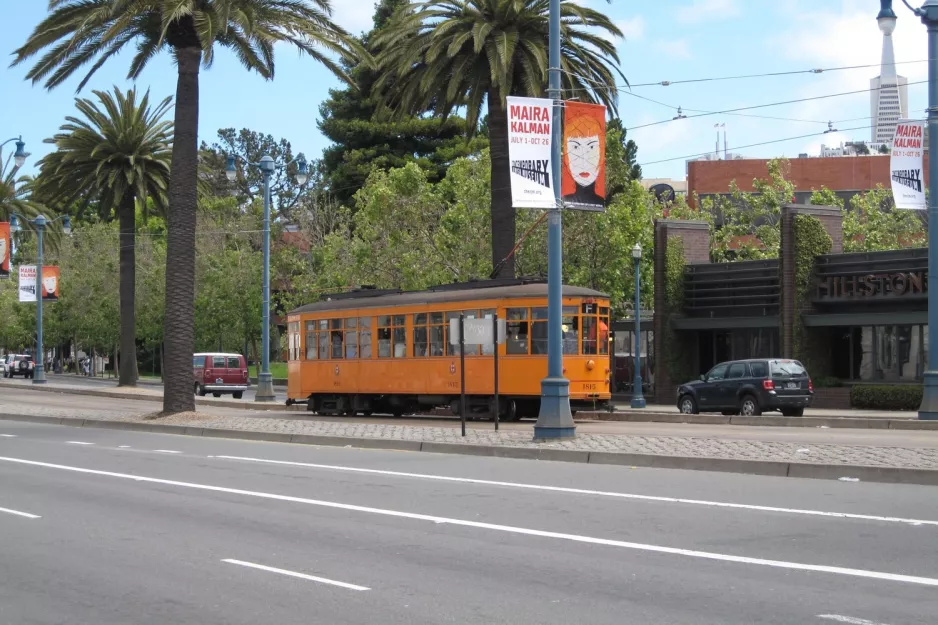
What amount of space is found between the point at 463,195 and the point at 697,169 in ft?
137

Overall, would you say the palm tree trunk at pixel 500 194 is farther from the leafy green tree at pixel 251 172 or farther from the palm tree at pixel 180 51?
the leafy green tree at pixel 251 172

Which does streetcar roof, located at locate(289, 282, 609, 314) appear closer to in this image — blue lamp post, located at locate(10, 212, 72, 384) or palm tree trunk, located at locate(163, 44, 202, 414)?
palm tree trunk, located at locate(163, 44, 202, 414)

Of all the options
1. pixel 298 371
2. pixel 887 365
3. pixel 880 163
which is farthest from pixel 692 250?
pixel 880 163

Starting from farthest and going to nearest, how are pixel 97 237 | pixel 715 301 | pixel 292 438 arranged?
pixel 97 237, pixel 715 301, pixel 292 438

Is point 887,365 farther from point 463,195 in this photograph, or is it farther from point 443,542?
point 443,542

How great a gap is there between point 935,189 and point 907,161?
1.01 m

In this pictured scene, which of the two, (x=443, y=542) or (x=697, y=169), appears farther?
(x=697, y=169)

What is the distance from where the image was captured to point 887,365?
3803 centimetres

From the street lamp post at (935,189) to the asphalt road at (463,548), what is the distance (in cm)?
1148

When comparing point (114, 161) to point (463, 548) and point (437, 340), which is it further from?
point (463, 548)

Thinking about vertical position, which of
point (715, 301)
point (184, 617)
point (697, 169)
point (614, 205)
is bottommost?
point (184, 617)

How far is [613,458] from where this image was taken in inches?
708

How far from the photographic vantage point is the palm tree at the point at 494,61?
102 ft

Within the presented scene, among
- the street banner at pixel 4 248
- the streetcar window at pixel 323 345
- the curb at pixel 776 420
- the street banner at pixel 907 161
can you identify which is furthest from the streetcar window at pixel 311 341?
the street banner at pixel 907 161
